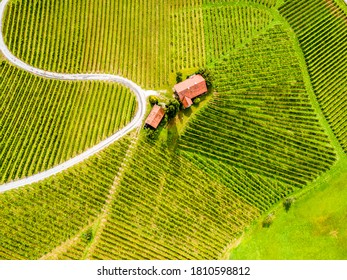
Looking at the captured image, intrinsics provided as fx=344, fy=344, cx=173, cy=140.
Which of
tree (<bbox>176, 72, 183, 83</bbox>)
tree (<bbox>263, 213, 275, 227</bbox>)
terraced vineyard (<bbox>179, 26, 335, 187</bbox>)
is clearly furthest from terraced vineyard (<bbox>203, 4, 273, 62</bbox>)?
tree (<bbox>263, 213, 275, 227</bbox>)

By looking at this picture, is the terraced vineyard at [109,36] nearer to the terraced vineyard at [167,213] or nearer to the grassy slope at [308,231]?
the terraced vineyard at [167,213]

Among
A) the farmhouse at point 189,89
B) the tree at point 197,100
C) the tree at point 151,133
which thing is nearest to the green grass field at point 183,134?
the tree at point 151,133

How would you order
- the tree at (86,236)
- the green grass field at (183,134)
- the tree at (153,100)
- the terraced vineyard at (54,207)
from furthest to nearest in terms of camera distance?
the tree at (153,100) < the green grass field at (183,134) < the tree at (86,236) < the terraced vineyard at (54,207)

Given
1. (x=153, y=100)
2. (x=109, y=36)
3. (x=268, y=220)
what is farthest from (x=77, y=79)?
(x=268, y=220)

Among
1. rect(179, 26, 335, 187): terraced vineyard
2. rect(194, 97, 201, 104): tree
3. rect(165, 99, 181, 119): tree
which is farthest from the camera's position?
rect(194, 97, 201, 104): tree

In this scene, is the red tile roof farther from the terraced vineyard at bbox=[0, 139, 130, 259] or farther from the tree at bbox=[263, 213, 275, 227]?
the tree at bbox=[263, 213, 275, 227]

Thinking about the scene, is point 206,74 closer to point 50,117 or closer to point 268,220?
point 268,220
